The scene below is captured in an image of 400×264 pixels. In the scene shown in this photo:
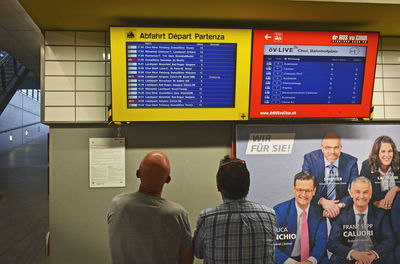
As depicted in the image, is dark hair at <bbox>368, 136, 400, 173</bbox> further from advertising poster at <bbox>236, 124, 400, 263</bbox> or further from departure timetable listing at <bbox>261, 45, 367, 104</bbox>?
departure timetable listing at <bbox>261, 45, 367, 104</bbox>

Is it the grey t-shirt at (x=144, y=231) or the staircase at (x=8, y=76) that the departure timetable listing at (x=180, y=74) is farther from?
the staircase at (x=8, y=76)

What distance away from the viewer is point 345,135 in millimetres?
2723

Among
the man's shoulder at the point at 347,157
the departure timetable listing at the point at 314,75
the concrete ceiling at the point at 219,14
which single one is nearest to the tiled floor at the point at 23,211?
the concrete ceiling at the point at 219,14

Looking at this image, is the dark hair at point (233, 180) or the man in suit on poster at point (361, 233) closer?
the dark hair at point (233, 180)

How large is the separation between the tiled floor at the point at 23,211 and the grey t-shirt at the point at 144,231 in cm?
343

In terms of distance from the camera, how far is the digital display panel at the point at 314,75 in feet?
7.88

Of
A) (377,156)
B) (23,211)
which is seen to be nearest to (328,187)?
(377,156)

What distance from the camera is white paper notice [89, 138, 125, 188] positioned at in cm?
251

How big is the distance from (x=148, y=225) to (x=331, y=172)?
6.27ft

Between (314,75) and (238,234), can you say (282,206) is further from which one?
(238,234)

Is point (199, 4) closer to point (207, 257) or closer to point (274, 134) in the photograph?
point (274, 134)

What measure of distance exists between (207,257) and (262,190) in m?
1.30

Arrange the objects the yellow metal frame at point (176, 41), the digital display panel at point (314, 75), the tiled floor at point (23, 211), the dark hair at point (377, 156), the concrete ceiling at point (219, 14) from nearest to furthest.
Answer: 1. the concrete ceiling at point (219, 14)
2. the yellow metal frame at point (176, 41)
3. the digital display panel at point (314, 75)
4. the dark hair at point (377, 156)
5. the tiled floor at point (23, 211)

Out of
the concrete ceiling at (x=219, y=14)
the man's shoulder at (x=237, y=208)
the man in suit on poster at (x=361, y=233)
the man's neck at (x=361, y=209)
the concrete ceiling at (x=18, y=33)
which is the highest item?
the concrete ceiling at (x=18, y=33)
